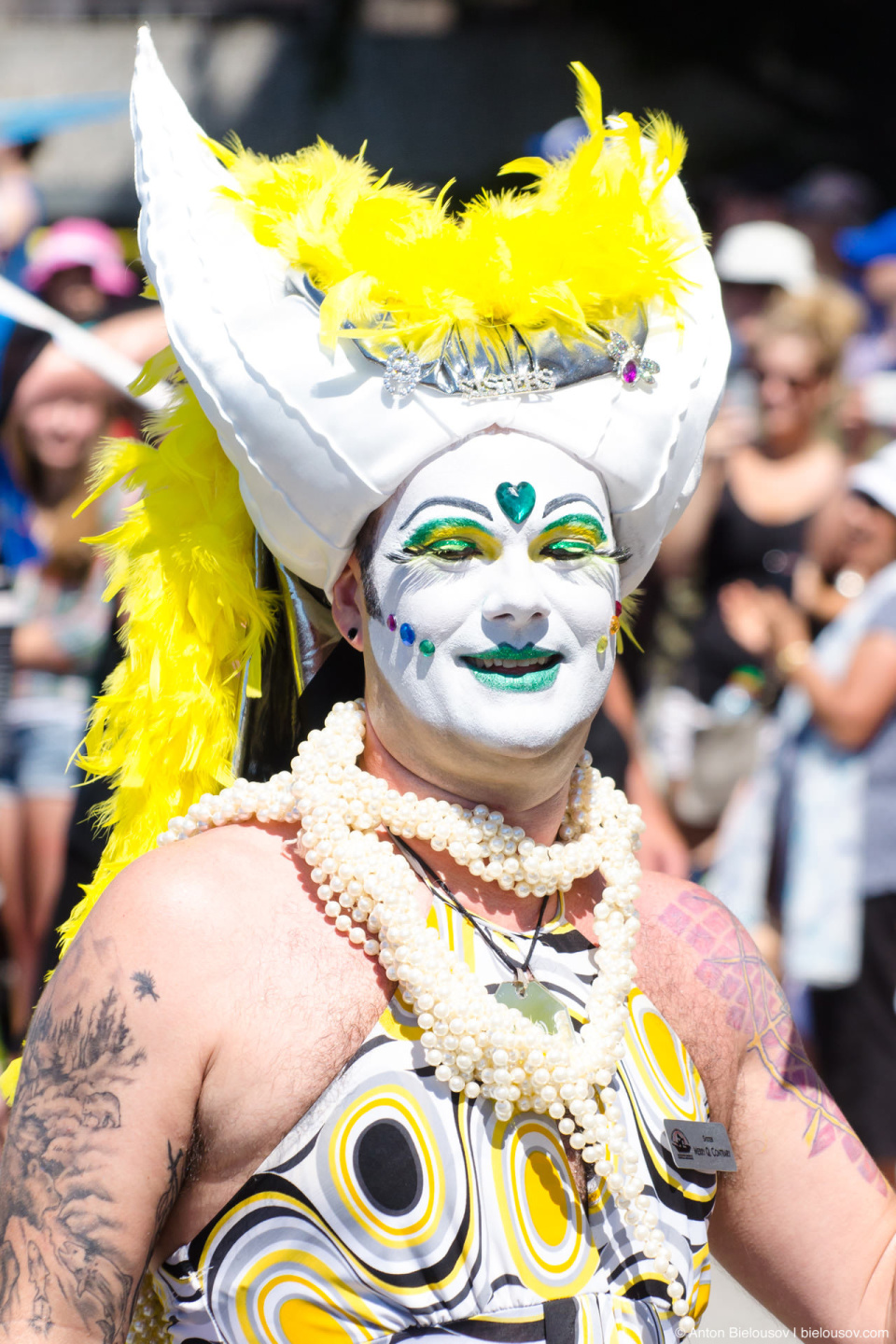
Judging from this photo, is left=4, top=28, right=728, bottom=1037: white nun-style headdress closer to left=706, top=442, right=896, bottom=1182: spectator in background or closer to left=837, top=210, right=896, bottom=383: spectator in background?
left=706, top=442, right=896, bottom=1182: spectator in background

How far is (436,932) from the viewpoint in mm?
1976

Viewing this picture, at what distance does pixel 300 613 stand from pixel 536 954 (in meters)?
0.62

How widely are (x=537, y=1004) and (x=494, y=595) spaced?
0.53 m

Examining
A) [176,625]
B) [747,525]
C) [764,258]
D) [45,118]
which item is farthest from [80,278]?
[176,625]

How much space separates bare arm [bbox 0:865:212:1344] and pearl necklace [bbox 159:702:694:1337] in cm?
26

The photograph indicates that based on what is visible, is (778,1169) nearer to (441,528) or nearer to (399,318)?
(441,528)

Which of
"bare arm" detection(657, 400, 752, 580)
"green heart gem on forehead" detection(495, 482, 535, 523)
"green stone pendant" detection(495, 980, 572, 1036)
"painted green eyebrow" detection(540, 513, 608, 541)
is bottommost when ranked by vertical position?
"bare arm" detection(657, 400, 752, 580)

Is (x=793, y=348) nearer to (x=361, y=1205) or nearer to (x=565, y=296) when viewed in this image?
(x=565, y=296)

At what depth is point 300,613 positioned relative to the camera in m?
2.29

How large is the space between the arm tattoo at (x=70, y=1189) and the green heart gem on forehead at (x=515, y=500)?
2.50 feet

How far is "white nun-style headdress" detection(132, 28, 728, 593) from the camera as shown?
76.7 inches

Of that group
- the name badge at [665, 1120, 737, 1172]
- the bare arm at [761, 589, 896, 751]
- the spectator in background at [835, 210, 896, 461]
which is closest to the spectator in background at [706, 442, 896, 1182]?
the bare arm at [761, 589, 896, 751]

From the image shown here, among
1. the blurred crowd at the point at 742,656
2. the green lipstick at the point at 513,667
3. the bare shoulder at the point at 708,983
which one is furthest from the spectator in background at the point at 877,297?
the green lipstick at the point at 513,667

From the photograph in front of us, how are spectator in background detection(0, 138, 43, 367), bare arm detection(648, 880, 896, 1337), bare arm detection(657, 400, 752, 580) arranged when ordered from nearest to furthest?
bare arm detection(648, 880, 896, 1337)
bare arm detection(657, 400, 752, 580)
spectator in background detection(0, 138, 43, 367)
